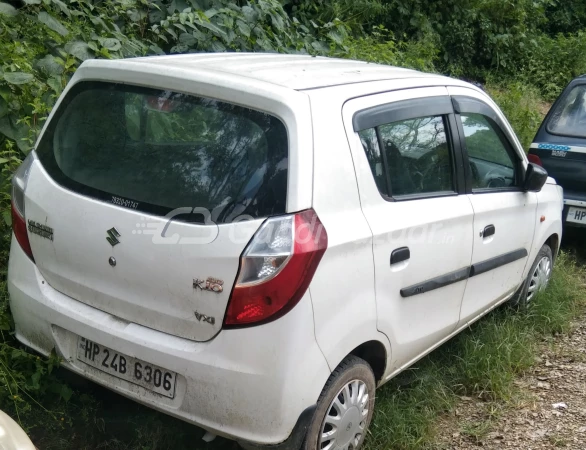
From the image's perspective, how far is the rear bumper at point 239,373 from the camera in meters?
2.51

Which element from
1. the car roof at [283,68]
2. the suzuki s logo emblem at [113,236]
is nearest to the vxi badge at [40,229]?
the suzuki s logo emblem at [113,236]

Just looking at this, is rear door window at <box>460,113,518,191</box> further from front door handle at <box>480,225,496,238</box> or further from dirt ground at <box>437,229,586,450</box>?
dirt ground at <box>437,229,586,450</box>

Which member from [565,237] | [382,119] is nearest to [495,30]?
[565,237]

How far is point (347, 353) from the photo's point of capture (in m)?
2.79

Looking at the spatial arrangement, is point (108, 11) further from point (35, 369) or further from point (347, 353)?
point (347, 353)

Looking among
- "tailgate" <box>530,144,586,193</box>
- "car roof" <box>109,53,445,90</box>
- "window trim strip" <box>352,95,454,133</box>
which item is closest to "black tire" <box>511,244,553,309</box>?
"tailgate" <box>530,144,586,193</box>

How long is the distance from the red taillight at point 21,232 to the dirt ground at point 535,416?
7.27 ft

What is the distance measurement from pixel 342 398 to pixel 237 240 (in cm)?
91

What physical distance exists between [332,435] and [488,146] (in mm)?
2044

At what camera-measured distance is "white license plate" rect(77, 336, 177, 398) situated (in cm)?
265

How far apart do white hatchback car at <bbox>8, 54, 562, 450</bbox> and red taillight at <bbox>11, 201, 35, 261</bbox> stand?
0.5 inches

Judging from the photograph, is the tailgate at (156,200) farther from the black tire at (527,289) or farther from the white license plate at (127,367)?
the black tire at (527,289)

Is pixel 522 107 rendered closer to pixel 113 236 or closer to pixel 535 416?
pixel 535 416

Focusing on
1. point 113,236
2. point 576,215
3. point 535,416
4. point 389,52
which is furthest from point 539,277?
point 389,52
